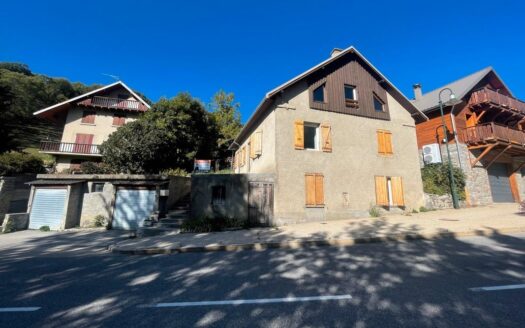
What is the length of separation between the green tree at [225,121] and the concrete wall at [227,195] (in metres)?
16.2

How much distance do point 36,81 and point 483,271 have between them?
52837mm

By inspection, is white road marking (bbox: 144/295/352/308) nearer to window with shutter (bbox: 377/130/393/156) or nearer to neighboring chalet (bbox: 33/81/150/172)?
window with shutter (bbox: 377/130/393/156)

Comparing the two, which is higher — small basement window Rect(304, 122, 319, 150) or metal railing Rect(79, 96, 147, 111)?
metal railing Rect(79, 96, 147, 111)

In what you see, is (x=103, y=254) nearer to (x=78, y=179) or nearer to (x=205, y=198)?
(x=205, y=198)

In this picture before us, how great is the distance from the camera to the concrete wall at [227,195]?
35.9ft

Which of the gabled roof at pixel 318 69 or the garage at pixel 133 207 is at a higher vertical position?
the gabled roof at pixel 318 69

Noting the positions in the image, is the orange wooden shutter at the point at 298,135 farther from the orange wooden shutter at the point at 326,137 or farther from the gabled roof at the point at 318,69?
the gabled roof at the point at 318,69

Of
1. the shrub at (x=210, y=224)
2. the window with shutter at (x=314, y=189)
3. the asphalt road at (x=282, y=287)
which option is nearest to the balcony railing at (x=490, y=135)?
the asphalt road at (x=282, y=287)

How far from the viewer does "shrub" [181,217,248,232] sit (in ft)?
33.4

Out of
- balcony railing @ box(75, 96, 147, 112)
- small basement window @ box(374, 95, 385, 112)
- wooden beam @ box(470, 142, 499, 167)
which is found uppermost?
balcony railing @ box(75, 96, 147, 112)

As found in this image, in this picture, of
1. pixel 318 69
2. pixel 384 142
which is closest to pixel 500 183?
pixel 384 142

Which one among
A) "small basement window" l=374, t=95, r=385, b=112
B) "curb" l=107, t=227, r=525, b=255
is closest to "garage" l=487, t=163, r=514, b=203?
"small basement window" l=374, t=95, r=385, b=112

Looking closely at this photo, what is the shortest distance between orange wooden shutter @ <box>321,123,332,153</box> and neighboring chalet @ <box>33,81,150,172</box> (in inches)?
821

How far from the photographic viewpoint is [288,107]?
12.1 meters
